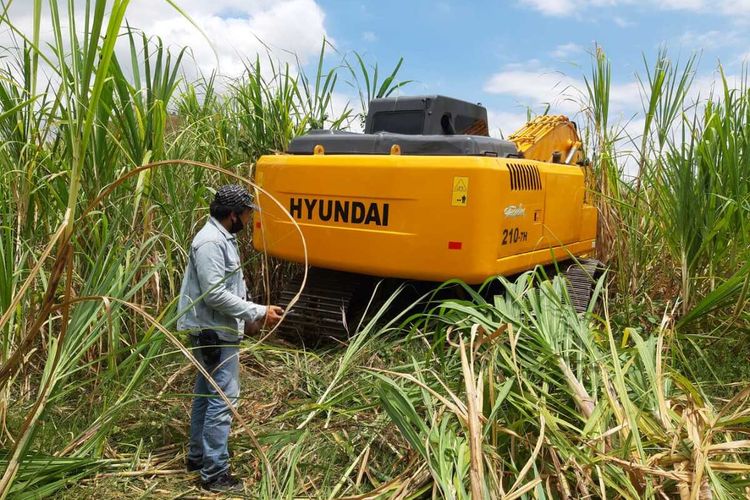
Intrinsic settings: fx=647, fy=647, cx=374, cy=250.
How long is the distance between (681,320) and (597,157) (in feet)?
7.10

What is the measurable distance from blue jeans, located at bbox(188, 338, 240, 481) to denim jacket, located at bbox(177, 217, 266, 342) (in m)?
0.11

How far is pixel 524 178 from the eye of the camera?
12.7 feet

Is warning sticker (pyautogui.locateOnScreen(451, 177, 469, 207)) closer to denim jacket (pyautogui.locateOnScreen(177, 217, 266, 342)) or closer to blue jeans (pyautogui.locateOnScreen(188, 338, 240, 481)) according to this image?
denim jacket (pyautogui.locateOnScreen(177, 217, 266, 342))

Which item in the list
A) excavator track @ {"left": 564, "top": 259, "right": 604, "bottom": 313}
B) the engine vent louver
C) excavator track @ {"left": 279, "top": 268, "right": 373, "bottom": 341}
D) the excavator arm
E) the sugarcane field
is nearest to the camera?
the sugarcane field

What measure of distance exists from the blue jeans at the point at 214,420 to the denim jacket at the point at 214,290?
108 millimetres

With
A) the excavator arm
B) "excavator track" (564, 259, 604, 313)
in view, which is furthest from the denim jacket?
the excavator arm

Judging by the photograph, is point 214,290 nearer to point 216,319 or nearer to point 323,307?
point 216,319

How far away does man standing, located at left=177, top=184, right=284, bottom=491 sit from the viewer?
2603 mm

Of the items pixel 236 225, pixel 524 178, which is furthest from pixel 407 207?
pixel 236 225

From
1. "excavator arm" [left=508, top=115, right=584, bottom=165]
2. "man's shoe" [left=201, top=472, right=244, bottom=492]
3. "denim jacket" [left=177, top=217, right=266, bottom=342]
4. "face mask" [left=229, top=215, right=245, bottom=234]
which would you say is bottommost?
"man's shoe" [left=201, top=472, right=244, bottom=492]

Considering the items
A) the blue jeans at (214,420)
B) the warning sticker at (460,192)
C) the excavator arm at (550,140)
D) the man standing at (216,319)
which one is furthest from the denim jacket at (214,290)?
the excavator arm at (550,140)

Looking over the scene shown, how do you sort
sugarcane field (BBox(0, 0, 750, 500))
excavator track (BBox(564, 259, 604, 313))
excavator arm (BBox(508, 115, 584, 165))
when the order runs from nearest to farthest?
sugarcane field (BBox(0, 0, 750, 500))
excavator track (BBox(564, 259, 604, 313))
excavator arm (BBox(508, 115, 584, 165))

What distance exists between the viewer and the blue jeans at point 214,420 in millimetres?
2578

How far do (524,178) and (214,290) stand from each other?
2.08 metres
